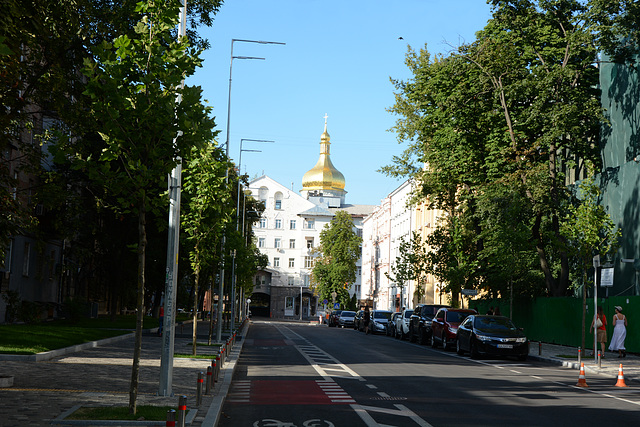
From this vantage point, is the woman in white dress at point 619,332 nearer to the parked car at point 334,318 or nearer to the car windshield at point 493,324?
the car windshield at point 493,324

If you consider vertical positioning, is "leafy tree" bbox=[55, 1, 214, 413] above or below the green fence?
above

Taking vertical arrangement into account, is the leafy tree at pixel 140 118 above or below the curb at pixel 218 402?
above

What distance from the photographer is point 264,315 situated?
124 metres

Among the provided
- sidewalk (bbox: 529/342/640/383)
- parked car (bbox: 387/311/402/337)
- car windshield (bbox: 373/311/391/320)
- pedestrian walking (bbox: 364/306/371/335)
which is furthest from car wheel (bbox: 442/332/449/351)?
car windshield (bbox: 373/311/391/320)

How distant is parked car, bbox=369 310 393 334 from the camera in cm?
5625

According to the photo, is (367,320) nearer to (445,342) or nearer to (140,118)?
(445,342)

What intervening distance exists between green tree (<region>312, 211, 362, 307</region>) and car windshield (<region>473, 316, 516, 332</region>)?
2949 inches

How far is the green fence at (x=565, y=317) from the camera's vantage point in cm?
3064

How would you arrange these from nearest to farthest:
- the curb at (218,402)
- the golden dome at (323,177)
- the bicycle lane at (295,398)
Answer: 1. the curb at (218,402)
2. the bicycle lane at (295,398)
3. the golden dome at (323,177)

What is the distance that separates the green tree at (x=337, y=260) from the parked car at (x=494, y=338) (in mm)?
74884

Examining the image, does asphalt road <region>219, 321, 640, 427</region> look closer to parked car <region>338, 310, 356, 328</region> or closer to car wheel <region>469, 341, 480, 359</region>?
car wheel <region>469, 341, 480, 359</region>

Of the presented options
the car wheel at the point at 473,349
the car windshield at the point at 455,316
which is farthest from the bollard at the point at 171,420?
the car windshield at the point at 455,316

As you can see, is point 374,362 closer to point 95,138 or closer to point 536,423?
point 536,423

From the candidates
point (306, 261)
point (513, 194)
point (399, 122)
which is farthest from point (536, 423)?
point (306, 261)
